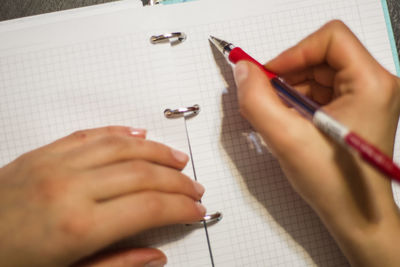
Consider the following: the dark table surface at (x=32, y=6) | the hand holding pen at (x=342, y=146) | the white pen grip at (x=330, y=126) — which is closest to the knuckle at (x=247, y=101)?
the hand holding pen at (x=342, y=146)

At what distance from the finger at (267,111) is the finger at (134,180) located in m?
0.19

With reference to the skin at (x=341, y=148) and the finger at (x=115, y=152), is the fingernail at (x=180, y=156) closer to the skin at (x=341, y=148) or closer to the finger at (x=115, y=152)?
the finger at (x=115, y=152)

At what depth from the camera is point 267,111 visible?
59 centimetres

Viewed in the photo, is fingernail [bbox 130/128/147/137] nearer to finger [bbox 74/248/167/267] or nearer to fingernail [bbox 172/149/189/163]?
fingernail [bbox 172/149/189/163]

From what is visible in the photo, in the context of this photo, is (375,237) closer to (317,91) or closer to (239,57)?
(317,91)

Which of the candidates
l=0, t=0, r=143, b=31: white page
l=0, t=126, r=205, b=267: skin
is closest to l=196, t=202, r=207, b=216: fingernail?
l=0, t=126, r=205, b=267: skin

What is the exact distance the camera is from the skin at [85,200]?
56cm

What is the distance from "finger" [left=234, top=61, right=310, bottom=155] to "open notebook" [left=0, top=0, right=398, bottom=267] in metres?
0.12

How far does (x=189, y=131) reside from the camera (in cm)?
73

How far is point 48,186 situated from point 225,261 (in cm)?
39

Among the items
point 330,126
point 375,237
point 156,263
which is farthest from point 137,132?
point 375,237

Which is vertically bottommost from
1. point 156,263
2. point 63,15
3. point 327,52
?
point 156,263

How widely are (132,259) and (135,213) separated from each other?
118 millimetres

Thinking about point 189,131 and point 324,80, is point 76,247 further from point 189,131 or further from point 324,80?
point 324,80
